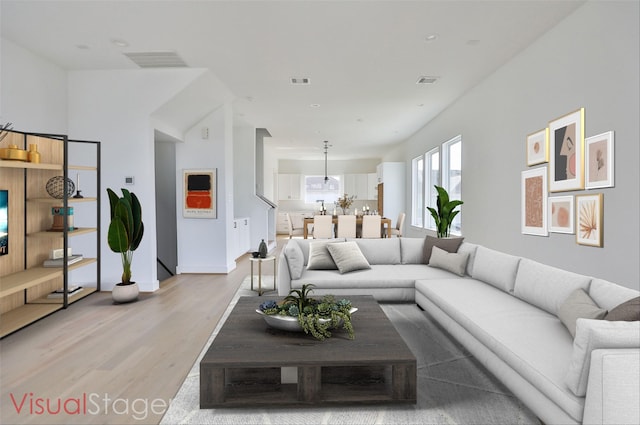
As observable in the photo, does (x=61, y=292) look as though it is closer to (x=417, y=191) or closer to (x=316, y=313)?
(x=316, y=313)

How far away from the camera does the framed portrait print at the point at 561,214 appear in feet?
11.3

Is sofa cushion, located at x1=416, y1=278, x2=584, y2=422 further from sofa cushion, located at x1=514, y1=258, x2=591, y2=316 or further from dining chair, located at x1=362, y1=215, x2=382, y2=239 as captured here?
dining chair, located at x1=362, y1=215, x2=382, y2=239

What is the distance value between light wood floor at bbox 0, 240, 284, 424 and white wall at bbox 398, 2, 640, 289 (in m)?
3.47

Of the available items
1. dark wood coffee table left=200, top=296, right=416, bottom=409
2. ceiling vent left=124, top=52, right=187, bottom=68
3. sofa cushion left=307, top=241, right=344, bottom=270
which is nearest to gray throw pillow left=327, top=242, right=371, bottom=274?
sofa cushion left=307, top=241, right=344, bottom=270

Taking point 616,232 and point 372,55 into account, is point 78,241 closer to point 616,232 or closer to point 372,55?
point 372,55

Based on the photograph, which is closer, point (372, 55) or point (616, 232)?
point (616, 232)

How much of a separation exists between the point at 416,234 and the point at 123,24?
7224mm

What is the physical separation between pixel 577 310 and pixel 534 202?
7.43ft

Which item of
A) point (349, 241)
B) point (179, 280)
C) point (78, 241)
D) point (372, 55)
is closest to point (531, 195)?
point (349, 241)

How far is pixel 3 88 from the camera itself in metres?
3.73

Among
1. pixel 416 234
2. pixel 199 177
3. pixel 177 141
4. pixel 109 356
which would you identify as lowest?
pixel 109 356

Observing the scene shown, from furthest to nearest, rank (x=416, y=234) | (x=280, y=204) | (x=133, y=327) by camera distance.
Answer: (x=280, y=204) < (x=416, y=234) < (x=133, y=327)

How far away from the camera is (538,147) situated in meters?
3.95

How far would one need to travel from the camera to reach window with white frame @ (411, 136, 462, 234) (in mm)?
6602
